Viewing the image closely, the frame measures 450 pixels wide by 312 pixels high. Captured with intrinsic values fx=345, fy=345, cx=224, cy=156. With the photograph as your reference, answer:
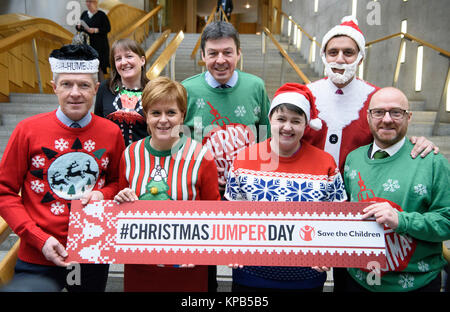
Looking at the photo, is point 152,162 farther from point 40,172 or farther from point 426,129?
point 426,129

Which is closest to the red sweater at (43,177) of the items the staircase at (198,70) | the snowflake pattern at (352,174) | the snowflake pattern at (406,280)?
→ the staircase at (198,70)

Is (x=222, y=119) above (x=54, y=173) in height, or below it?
above

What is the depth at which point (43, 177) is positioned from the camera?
1.70 meters

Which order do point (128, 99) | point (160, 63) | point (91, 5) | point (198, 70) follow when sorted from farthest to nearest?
point (198, 70) < point (91, 5) < point (160, 63) < point (128, 99)

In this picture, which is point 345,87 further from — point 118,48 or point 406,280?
point 118,48

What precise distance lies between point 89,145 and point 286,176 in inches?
40.2

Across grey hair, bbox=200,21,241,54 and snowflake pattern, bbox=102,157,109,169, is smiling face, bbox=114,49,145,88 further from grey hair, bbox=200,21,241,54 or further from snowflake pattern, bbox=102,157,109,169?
snowflake pattern, bbox=102,157,109,169

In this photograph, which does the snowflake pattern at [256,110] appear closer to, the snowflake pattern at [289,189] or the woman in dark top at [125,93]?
the snowflake pattern at [289,189]

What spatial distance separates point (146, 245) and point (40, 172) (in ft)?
2.08

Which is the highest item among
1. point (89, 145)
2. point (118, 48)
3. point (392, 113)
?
point (118, 48)

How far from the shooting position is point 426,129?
198 inches

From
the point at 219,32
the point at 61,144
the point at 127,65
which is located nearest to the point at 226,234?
the point at 61,144

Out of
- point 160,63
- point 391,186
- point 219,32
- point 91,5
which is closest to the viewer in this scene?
point 391,186

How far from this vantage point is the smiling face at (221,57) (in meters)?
2.09
